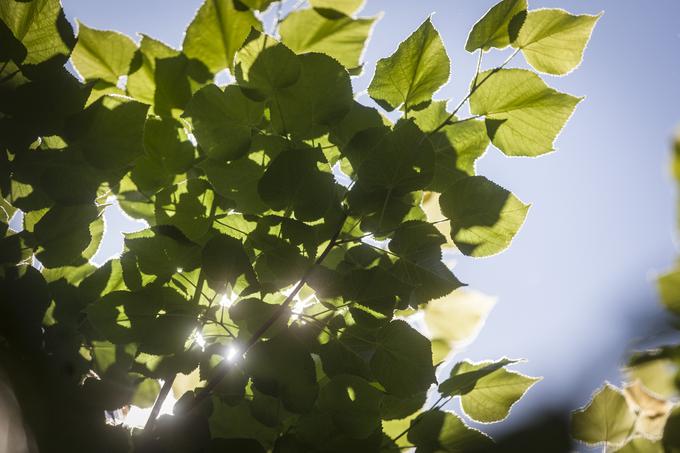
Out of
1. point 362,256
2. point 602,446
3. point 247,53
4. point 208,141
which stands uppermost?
point 247,53

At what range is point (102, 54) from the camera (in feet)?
2.89

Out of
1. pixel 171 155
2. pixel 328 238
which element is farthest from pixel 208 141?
pixel 328 238

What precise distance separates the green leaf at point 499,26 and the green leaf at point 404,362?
0.48m

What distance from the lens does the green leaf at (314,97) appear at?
0.77 meters

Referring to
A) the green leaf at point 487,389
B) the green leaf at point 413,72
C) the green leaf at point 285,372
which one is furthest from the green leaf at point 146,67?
the green leaf at point 487,389

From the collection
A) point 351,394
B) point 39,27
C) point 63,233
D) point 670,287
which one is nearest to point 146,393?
point 63,233

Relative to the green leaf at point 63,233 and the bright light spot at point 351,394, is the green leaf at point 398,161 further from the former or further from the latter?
the green leaf at point 63,233

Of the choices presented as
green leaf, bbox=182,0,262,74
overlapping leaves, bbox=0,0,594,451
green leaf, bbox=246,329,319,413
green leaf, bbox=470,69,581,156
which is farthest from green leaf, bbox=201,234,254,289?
green leaf, bbox=470,69,581,156

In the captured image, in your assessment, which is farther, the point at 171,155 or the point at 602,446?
the point at 171,155

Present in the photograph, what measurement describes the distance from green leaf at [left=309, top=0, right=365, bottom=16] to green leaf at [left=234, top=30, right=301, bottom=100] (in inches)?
5.7

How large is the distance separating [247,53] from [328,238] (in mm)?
304

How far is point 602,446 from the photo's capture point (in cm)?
67

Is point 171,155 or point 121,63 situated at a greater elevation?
point 121,63

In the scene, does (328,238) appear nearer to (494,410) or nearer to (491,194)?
(491,194)
